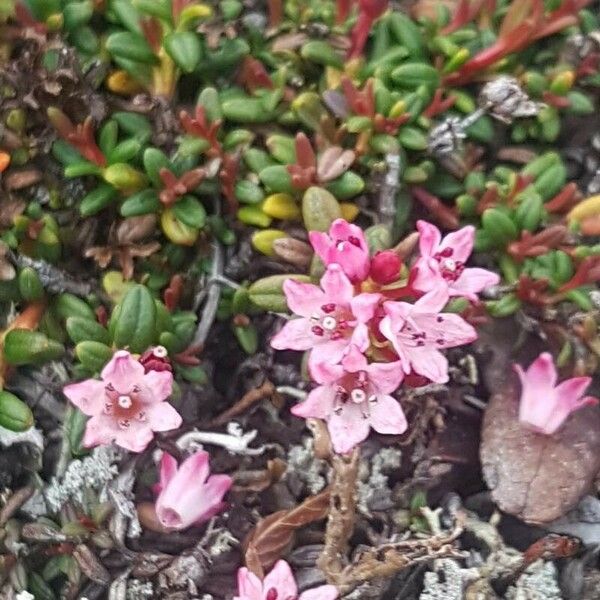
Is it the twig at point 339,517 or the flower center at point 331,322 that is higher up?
the flower center at point 331,322

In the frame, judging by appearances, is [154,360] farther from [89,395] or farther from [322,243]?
[322,243]

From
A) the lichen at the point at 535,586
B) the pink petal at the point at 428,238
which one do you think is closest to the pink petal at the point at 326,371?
the pink petal at the point at 428,238

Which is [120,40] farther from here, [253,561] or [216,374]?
[253,561]

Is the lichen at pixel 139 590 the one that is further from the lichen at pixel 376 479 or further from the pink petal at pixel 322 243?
the pink petal at pixel 322 243

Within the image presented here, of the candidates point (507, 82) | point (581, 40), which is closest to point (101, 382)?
point (507, 82)

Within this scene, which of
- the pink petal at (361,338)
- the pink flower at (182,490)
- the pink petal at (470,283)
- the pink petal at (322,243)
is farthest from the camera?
the pink flower at (182,490)

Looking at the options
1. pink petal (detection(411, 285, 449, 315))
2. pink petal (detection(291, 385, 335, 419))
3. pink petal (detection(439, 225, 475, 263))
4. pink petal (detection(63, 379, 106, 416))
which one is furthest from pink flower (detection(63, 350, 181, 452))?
pink petal (detection(439, 225, 475, 263))

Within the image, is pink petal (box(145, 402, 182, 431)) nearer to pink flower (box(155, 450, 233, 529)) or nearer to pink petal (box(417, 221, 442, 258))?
pink flower (box(155, 450, 233, 529))

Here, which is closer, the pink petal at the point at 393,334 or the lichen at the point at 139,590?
the pink petal at the point at 393,334
